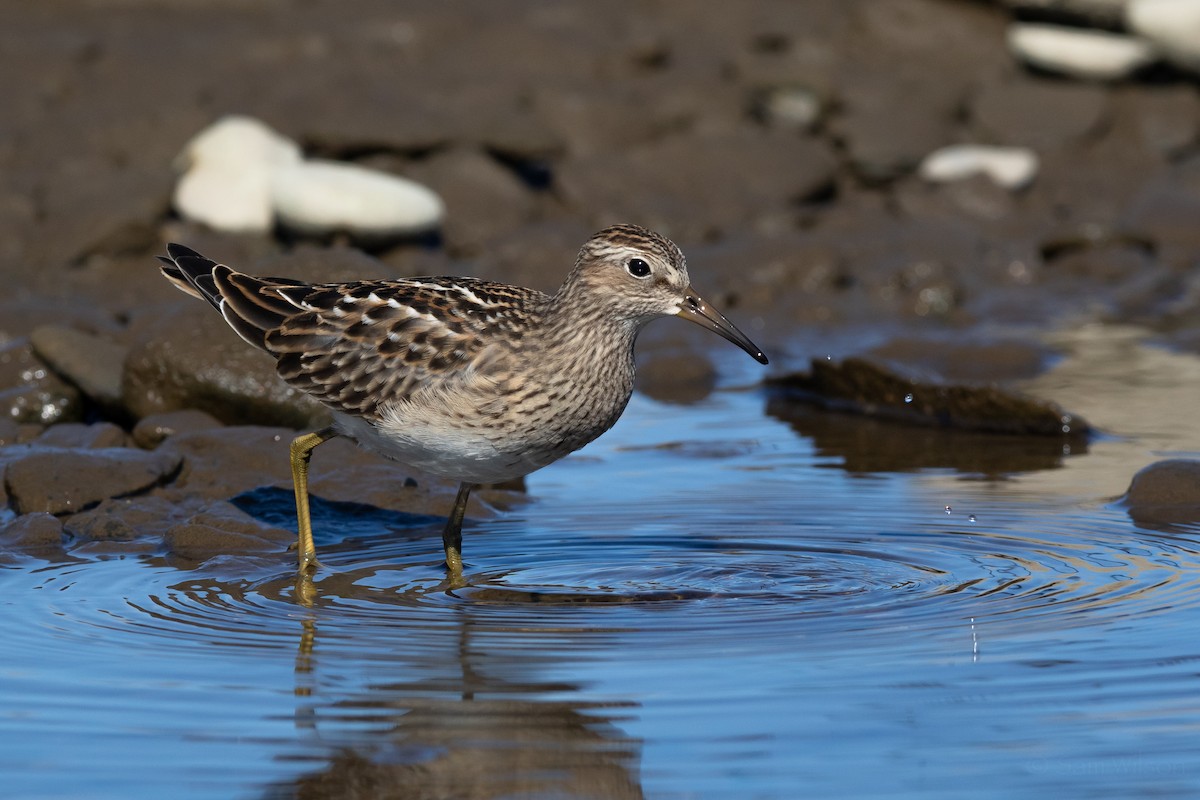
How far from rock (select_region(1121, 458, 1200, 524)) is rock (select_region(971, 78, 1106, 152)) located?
8870 millimetres

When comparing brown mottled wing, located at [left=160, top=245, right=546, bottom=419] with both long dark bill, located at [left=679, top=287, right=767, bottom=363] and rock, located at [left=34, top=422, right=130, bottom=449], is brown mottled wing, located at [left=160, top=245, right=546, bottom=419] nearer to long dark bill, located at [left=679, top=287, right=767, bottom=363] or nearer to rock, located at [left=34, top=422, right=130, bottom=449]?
long dark bill, located at [left=679, top=287, right=767, bottom=363]

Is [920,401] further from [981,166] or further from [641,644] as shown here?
[981,166]

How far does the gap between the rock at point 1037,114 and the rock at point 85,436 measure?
10443mm

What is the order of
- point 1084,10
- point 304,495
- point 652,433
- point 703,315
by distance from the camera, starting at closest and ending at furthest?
point 703,315 < point 304,495 < point 652,433 < point 1084,10

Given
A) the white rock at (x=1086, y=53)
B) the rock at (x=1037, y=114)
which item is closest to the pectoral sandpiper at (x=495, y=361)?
the rock at (x=1037, y=114)

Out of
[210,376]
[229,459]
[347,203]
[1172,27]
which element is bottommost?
[229,459]

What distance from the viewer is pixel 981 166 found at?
56.6ft

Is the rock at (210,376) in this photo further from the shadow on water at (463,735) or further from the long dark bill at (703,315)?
the shadow on water at (463,735)

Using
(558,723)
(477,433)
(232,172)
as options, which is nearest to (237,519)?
(477,433)

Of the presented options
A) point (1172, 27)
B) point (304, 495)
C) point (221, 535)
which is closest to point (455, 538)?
point (304, 495)

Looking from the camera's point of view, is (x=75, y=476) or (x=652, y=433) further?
(x=652, y=433)

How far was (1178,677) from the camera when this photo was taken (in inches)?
256

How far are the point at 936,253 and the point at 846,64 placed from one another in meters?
3.62

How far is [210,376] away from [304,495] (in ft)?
6.84
